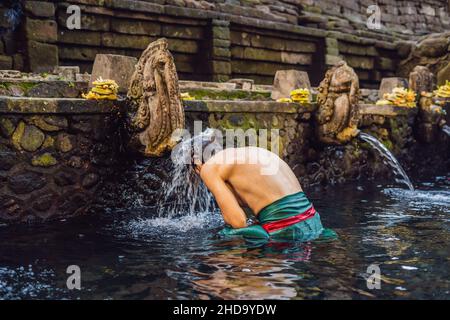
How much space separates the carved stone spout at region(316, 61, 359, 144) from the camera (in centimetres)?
841

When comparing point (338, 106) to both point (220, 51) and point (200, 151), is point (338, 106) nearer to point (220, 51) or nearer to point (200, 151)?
point (200, 151)

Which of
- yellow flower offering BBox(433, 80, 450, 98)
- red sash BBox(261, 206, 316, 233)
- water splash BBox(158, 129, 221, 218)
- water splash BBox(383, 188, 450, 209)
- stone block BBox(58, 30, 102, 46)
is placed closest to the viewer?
red sash BBox(261, 206, 316, 233)

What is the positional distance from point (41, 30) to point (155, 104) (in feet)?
17.0

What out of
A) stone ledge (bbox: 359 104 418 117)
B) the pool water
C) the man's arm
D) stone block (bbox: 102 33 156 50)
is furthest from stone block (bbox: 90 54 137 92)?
stone block (bbox: 102 33 156 50)

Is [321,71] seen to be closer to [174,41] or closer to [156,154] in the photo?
[174,41]

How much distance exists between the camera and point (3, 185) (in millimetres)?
5480

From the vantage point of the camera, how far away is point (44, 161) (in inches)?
228

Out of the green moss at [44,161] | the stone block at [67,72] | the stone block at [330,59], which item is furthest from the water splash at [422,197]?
the stone block at [330,59]

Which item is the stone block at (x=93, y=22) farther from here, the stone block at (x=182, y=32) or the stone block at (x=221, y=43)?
the stone block at (x=221, y=43)

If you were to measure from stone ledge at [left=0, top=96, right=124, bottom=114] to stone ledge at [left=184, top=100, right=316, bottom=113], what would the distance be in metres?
1.12

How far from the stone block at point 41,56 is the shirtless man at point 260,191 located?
22.0ft

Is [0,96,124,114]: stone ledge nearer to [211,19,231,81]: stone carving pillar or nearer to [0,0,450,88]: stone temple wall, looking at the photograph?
[0,0,450,88]: stone temple wall

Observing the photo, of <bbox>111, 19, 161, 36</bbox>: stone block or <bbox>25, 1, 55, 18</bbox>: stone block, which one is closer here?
<bbox>25, 1, 55, 18</bbox>: stone block

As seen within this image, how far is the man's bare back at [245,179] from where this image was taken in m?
4.39
